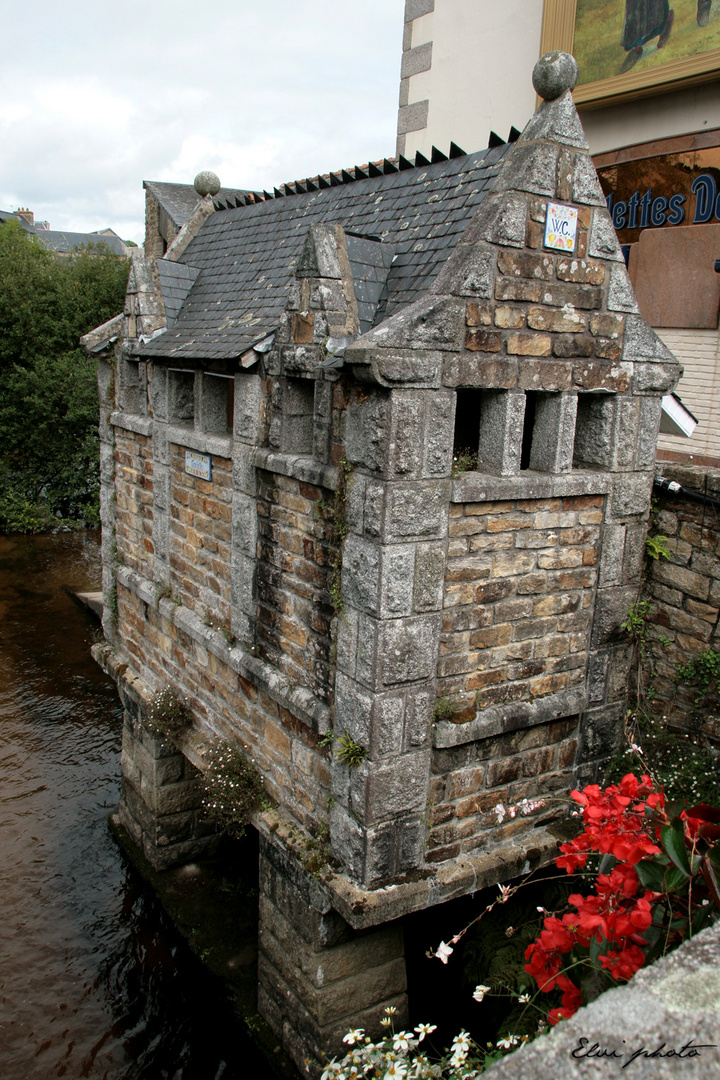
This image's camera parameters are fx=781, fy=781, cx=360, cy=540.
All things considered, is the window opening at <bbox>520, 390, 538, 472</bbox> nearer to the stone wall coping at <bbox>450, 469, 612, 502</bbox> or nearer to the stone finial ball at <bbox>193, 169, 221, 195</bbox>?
the stone wall coping at <bbox>450, 469, 612, 502</bbox>

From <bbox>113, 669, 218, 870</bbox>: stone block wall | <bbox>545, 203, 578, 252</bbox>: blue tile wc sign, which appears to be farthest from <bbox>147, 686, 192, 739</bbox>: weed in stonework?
<bbox>545, 203, 578, 252</bbox>: blue tile wc sign

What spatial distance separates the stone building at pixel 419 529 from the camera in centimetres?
402

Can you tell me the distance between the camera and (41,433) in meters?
20.8

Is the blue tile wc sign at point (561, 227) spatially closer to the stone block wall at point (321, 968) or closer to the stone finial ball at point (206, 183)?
the stone block wall at point (321, 968)

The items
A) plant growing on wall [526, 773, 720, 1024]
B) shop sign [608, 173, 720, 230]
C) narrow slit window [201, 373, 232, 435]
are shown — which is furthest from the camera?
shop sign [608, 173, 720, 230]

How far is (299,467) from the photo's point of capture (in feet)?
15.3

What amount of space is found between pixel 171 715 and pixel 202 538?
1.66 m

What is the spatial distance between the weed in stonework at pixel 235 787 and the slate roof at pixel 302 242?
2.86m

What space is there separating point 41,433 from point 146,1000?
16.9 m

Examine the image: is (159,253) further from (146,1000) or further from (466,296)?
(146,1000)

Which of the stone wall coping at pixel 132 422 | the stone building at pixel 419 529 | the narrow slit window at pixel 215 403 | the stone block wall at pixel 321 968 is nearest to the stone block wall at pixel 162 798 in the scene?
the stone building at pixel 419 529

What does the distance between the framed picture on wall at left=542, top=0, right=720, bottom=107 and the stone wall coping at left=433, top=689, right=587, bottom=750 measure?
18.6 feet

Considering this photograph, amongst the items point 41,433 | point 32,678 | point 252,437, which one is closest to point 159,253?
point 252,437

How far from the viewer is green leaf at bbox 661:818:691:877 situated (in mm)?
2592
